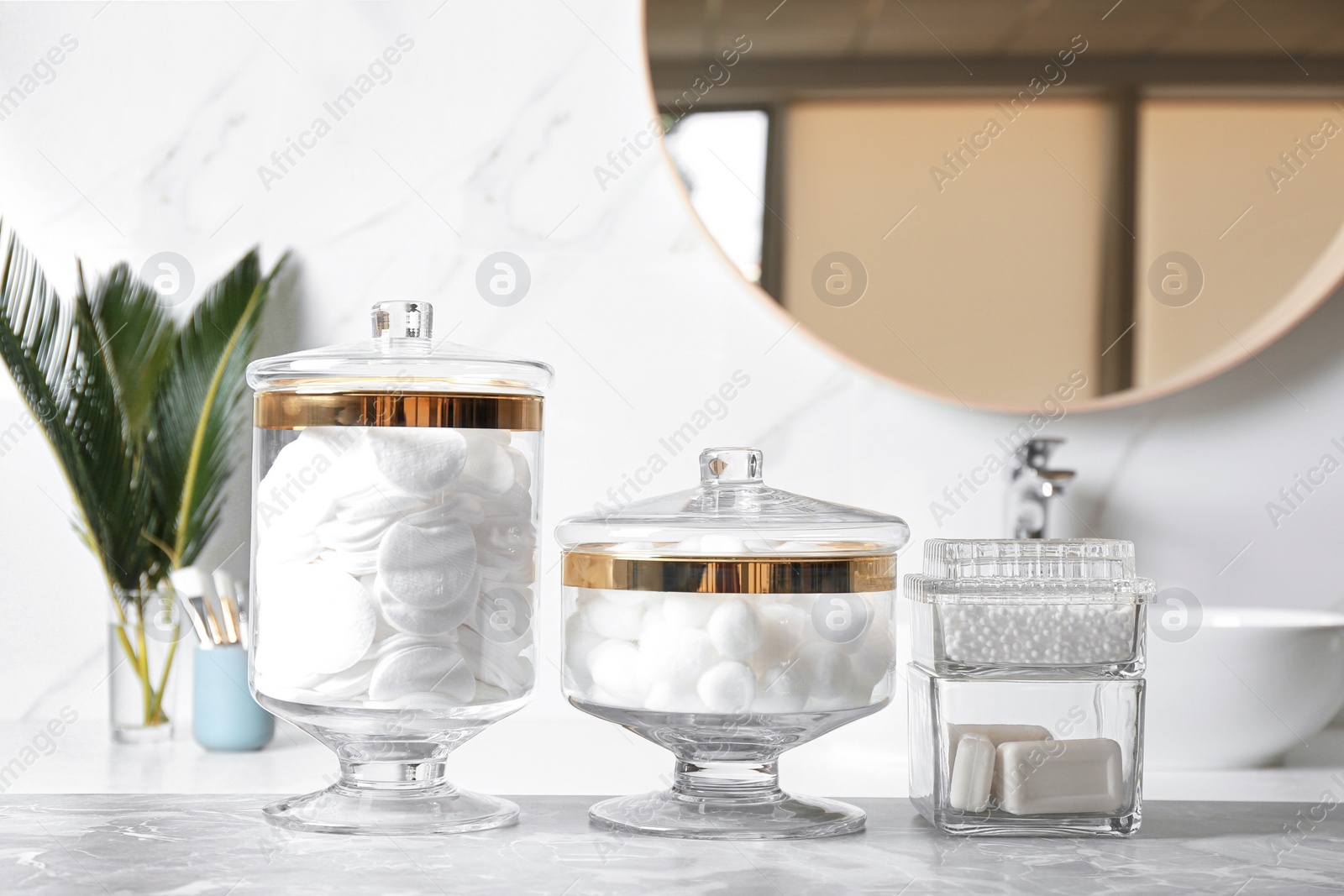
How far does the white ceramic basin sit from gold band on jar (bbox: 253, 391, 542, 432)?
0.52m

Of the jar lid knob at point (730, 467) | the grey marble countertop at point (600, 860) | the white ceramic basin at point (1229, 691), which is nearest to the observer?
the grey marble countertop at point (600, 860)

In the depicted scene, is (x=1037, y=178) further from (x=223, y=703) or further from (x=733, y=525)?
(x=223, y=703)

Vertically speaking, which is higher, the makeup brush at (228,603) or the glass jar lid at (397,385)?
the glass jar lid at (397,385)

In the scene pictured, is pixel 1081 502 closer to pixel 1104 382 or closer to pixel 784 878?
pixel 1104 382

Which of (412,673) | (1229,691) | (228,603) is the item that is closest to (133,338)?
(228,603)

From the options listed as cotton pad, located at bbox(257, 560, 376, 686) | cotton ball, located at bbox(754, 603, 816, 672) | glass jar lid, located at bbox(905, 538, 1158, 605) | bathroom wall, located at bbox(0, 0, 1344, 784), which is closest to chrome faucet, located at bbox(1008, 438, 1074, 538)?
bathroom wall, located at bbox(0, 0, 1344, 784)

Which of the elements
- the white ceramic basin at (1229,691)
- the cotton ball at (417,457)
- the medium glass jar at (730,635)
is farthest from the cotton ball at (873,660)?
the white ceramic basin at (1229,691)

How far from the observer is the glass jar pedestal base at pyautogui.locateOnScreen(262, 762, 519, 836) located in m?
0.55

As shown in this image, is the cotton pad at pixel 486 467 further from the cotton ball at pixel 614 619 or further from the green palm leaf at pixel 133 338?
the green palm leaf at pixel 133 338

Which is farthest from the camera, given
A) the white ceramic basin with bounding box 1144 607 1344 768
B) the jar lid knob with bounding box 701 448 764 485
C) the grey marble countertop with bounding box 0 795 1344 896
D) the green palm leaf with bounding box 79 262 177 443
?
the green palm leaf with bounding box 79 262 177 443

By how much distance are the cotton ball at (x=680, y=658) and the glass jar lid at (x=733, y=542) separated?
0.07 ft

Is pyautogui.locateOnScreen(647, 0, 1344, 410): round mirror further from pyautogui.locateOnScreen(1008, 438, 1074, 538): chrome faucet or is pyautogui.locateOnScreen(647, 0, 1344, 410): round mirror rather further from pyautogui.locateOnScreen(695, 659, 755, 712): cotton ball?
pyautogui.locateOnScreen(695, 659, 755, 712): cotton ball

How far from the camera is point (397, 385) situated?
0.56 metres

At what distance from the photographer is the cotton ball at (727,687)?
522 millimetres
